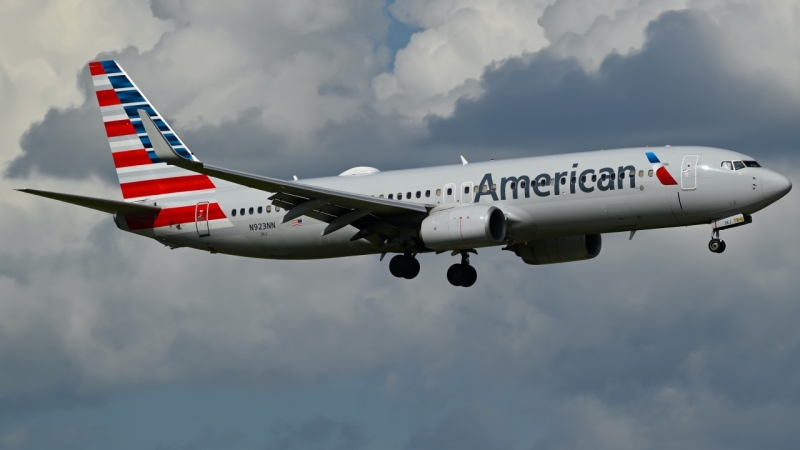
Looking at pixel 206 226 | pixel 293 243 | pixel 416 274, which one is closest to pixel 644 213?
pixel 416 274

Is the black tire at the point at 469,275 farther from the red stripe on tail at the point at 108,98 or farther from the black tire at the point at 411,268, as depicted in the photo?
the red stripe on tail at the point at 108,98

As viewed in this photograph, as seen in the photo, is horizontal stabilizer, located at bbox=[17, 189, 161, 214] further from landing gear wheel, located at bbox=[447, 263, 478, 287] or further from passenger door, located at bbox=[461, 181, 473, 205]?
passenger door, located at bbox=[461, 181, 473, 205]

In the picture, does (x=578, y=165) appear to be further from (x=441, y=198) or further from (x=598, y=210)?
(x=441, y=198)

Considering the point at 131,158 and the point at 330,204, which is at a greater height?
the point at 131,158

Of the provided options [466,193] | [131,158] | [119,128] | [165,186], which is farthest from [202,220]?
[466,193]

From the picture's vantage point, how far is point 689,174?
49531mm

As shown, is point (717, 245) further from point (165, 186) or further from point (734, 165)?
point (165, 186)

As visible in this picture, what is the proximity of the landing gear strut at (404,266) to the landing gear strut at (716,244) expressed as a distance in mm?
13596

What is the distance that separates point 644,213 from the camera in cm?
5009

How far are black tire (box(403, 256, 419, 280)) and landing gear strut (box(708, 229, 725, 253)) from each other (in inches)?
534

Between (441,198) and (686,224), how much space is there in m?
10.4

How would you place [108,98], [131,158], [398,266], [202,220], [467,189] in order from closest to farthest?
[467,189] → [398,266] → [202,220] → [131,158] → [108,98]

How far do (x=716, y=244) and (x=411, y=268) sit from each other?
45.8ft

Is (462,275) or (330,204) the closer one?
(330,204)
